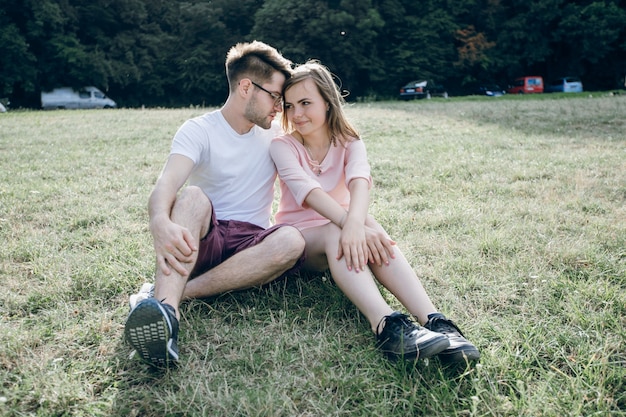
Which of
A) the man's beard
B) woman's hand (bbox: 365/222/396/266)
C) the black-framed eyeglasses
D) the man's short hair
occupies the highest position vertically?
the man's short hair

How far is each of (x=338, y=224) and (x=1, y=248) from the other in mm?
2541

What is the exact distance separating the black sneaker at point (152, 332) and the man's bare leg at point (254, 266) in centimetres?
60

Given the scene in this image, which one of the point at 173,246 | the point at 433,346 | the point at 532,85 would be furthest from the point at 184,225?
the point at 532,85

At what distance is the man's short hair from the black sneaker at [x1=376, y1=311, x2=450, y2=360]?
168 cm

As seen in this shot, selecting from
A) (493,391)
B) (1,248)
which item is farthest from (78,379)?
(1,248)

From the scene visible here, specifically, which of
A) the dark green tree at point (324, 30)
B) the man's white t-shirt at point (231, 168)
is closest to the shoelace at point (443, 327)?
the man's white t-shirt at point (231, 168)

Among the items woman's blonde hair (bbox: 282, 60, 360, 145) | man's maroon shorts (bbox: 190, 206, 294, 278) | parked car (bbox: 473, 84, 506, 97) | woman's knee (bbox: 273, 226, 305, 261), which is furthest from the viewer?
parked car (bbox: 473, 84, 506, 97)

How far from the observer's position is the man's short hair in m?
3.00

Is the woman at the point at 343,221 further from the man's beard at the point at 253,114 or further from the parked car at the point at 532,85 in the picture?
the parked car at the point at 532,85

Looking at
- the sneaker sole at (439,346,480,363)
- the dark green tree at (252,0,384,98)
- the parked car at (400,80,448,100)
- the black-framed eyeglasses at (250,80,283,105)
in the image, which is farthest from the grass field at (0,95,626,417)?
the dark green tree at (252,0,384,98)

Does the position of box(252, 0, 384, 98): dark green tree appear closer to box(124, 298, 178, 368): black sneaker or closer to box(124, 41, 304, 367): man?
box(124, 41, 304, 367): man

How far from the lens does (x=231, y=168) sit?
292cm

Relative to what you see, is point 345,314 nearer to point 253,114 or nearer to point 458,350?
point 458,350

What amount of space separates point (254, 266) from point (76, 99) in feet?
97.7
